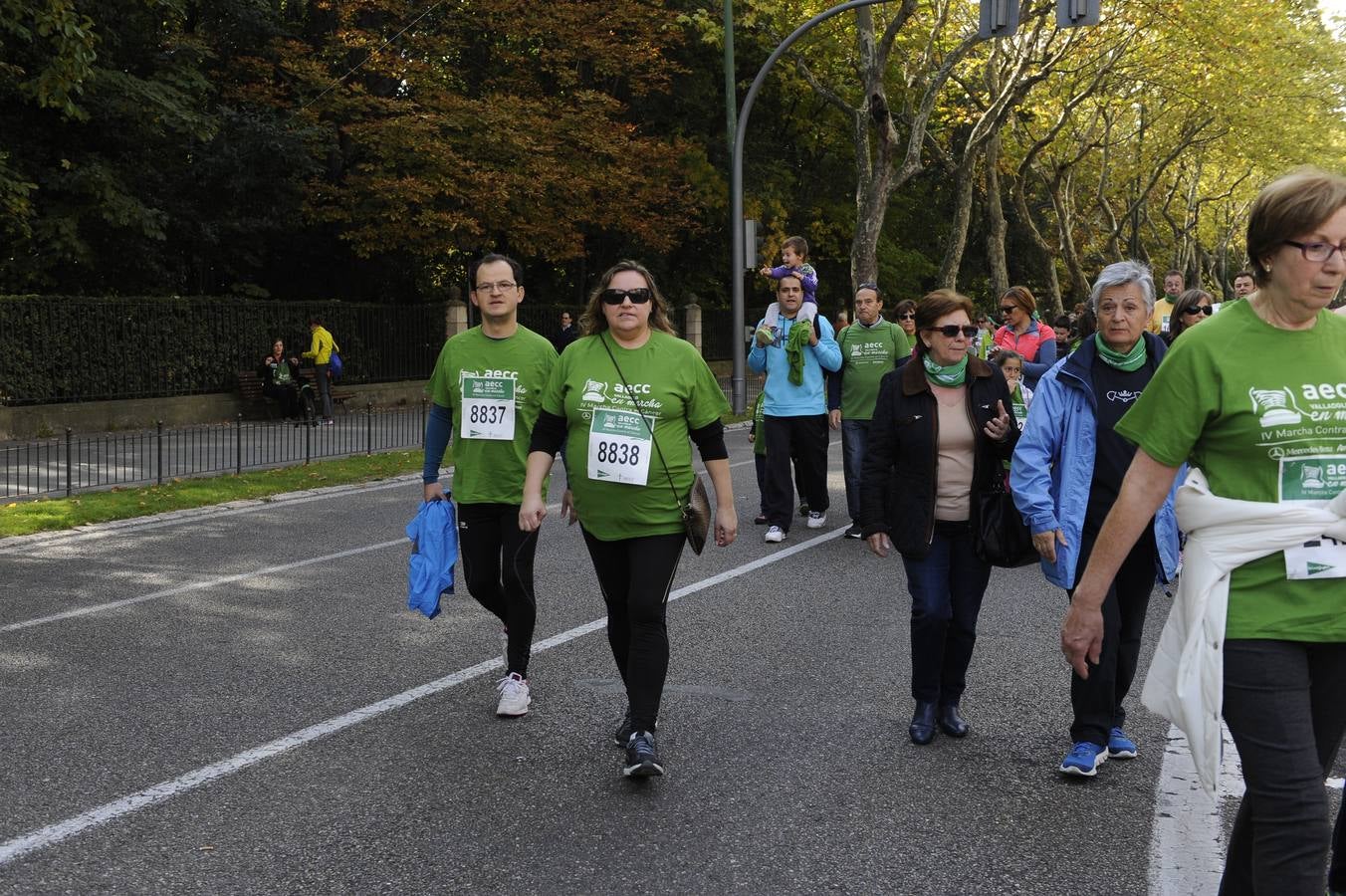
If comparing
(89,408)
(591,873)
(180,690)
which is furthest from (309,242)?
(591,873)

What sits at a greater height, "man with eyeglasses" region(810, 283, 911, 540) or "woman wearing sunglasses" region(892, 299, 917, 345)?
"woman wearing sunglasses" region(892, 299, 917, 345)

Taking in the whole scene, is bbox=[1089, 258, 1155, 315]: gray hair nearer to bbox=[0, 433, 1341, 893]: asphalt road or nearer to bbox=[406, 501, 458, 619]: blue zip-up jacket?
bbox=[0, 433, 1341, 893]: asphalt road

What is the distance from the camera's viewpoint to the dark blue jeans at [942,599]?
538 cm

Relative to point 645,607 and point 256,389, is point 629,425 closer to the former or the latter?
point 645,607

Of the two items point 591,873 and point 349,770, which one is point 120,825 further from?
point 591,873

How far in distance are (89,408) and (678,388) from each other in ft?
60.9

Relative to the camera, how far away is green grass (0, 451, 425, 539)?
11.7m

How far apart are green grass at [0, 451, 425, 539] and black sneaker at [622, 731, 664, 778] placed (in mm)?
7855

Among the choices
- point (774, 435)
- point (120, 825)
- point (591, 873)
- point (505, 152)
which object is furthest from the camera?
point (505, 152)

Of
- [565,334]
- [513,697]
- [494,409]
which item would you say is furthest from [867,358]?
[565,334]

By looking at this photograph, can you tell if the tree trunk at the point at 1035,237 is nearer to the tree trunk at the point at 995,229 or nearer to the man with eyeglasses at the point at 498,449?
the tree trunk at the point at 995,229

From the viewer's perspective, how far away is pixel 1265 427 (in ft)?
9.57

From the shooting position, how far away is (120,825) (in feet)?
14.3

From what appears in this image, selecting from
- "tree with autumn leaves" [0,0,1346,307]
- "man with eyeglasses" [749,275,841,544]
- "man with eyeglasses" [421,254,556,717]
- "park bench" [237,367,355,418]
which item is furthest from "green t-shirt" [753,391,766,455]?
"park bench" [237,367,355,418]
